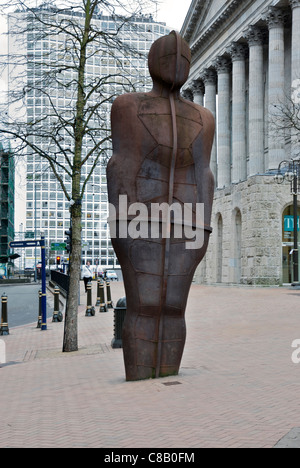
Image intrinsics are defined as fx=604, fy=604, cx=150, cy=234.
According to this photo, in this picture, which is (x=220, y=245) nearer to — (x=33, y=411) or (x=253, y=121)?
(x=253, y=121)

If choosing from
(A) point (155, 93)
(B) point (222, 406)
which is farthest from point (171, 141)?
(B) point (222, 406)

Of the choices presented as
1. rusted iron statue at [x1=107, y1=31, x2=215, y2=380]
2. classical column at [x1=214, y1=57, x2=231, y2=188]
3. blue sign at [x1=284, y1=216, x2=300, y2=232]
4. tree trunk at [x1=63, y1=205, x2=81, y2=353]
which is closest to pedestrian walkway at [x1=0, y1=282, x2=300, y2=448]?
tree trunk at [x1=63, y1=205, x2=81, y2=353]

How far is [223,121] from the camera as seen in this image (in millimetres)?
52969

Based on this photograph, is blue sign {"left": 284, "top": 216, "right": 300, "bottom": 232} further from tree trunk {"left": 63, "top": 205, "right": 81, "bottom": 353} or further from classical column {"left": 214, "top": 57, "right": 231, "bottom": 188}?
tree trunk {"left": 63, "top": 205, "right": 81, "bottom": 353}

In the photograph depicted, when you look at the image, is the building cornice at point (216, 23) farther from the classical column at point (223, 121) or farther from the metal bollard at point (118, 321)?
the metal bollard at point (118, 321)

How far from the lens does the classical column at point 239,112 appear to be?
48500 millimetres

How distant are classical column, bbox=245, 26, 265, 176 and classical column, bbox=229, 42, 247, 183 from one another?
292cm

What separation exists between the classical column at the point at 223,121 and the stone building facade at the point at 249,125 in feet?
0.28

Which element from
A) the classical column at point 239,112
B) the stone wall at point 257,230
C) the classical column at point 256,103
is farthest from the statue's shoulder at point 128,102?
the classical column at point 239,112

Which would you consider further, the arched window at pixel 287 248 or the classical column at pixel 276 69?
the classical column at pixel 276 69

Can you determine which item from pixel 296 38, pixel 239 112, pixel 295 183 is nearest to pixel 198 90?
pixel 239 112

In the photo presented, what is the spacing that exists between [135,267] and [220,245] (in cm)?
4244

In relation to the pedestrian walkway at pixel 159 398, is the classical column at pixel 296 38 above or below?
above

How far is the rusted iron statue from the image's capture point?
27.1 feet
